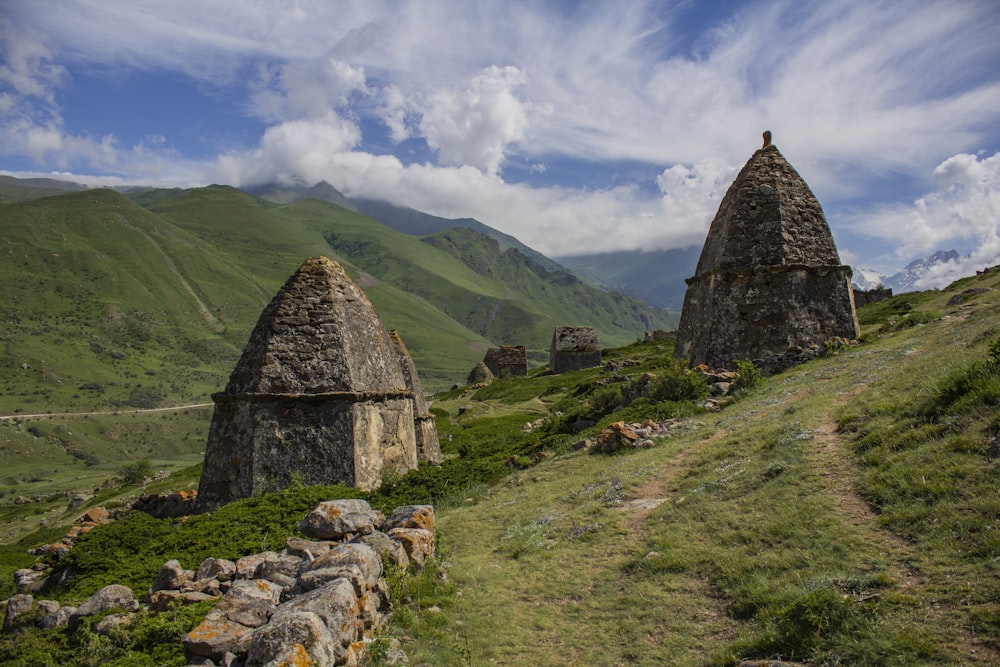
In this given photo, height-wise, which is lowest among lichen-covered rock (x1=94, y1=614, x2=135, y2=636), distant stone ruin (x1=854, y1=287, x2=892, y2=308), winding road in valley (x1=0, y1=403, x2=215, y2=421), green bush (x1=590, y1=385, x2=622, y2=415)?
A: winding road in valley (x1=0, y1=403, x2=215, y2=421)

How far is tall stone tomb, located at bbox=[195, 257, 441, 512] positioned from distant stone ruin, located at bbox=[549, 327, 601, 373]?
38.8 meters

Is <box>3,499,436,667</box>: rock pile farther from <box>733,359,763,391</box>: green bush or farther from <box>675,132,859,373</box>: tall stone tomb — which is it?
<box>675,132,859,373</box>: tall stone tomb

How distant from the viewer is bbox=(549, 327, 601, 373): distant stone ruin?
168ft

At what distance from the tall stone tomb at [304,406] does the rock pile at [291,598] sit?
381 centimetres

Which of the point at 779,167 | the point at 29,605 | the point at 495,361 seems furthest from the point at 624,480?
the point at 495,361

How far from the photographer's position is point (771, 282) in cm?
1769

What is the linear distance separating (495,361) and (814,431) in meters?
50.8

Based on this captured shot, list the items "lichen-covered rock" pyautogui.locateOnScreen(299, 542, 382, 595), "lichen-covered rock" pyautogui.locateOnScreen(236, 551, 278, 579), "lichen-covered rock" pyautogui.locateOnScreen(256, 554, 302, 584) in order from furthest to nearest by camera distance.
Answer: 1. "lichen-covered rock" pyautogui.locateOnScreen(236, 551, 278, 579)
2. "lichen-covered rock" pyautogui.locateOnScreen(256, 554, 302, 584)
3. "lichen-covered rock" pyautogui.locateOnScreen(299, 542, 382, 595)

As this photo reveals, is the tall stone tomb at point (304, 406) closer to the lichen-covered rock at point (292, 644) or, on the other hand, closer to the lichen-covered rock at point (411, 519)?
the lichen-covered rock at point (411, 519)

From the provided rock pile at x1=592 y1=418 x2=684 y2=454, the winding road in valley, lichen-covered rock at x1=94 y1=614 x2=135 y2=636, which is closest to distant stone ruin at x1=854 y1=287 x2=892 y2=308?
rock pile at x1=592 y1=418 x2=684 y2=454

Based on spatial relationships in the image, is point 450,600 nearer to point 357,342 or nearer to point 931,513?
point 931,513

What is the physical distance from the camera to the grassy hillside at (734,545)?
4.79m

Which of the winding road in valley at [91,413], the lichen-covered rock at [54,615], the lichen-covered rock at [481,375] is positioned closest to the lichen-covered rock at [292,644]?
the lichen-covered rock at [54,615]

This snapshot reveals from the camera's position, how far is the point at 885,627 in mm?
4410
